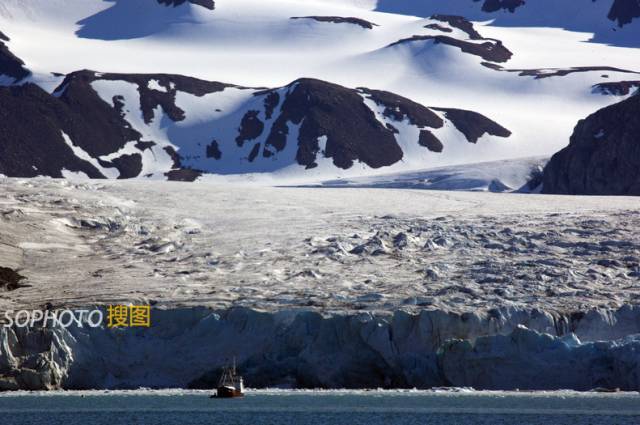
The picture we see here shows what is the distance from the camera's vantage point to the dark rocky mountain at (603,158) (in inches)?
3526

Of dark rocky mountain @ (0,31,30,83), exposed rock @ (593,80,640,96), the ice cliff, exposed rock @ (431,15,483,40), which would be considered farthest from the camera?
exposed rock @ (431,15,483,40)

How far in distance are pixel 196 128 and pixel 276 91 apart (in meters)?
11.9

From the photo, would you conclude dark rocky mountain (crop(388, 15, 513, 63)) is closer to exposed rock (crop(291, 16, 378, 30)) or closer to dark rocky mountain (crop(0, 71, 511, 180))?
exposed rock (crop(291, 16, 378, 30))

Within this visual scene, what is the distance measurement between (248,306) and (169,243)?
9548 millimetres

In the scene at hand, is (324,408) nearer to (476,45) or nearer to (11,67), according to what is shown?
(11,67)

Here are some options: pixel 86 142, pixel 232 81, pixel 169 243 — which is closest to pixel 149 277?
pixel 169 243

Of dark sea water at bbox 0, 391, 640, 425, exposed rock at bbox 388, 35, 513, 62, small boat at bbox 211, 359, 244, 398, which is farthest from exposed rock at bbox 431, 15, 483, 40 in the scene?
dark sea water at bbox 0, 391, 640, 425

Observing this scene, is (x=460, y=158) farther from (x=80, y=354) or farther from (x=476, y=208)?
(x=80, y=354)

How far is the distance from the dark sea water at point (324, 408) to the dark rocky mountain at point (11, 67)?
11161cm

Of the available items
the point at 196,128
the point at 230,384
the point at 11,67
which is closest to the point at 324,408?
the point at 230,384

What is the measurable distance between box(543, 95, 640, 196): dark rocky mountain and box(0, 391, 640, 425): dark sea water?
186 feet

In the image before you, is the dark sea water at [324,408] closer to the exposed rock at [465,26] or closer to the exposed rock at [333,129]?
the exposed rock at [333,129]

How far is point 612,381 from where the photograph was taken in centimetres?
3456

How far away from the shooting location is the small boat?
34.5 m
